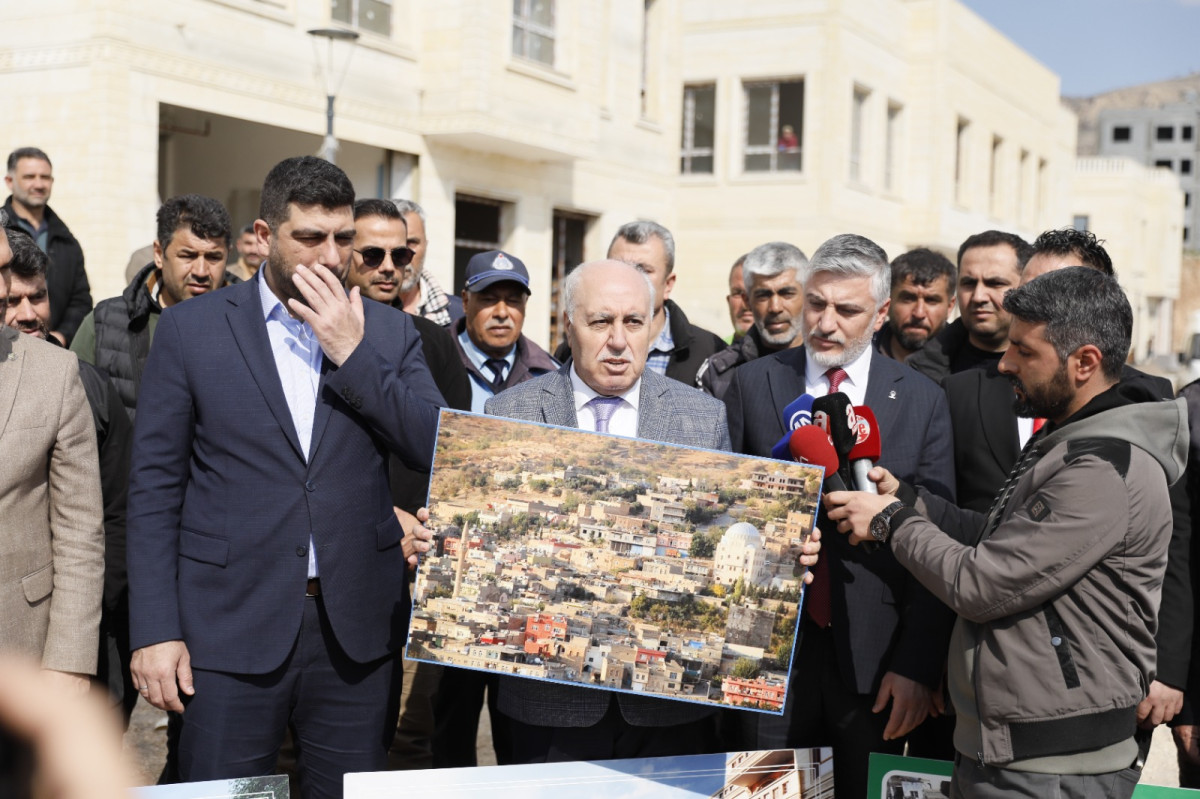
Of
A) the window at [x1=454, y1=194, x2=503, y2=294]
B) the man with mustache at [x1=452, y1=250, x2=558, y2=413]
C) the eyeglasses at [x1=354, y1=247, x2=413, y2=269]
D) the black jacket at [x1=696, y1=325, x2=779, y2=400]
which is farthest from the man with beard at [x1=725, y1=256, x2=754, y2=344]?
the window at [x1=454, y1=194, x2=503, y2=294]

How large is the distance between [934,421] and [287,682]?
7.21 ft

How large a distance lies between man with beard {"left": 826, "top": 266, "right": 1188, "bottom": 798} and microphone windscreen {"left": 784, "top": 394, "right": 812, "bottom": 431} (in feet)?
1.83

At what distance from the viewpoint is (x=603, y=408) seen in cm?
366

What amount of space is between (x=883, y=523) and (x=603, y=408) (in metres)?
0.93

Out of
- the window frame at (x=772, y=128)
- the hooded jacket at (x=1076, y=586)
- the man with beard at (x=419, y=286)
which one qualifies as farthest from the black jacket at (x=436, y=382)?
the window frame at (x=772, y=128)

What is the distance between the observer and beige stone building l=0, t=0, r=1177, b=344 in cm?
1385

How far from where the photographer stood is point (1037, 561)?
296 centimetres

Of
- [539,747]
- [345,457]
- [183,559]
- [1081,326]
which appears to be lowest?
[539,747]

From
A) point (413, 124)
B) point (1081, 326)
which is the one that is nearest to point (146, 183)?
point (413, 124)

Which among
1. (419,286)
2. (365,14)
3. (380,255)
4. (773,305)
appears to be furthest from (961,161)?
(380,255)

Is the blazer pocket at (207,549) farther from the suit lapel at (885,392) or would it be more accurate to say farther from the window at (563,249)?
the window at (563,249)

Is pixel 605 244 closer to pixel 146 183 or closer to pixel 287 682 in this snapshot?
pixel 146 183

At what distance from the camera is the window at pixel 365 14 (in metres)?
16.9

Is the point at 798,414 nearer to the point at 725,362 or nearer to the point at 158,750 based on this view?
the point at 725,362
